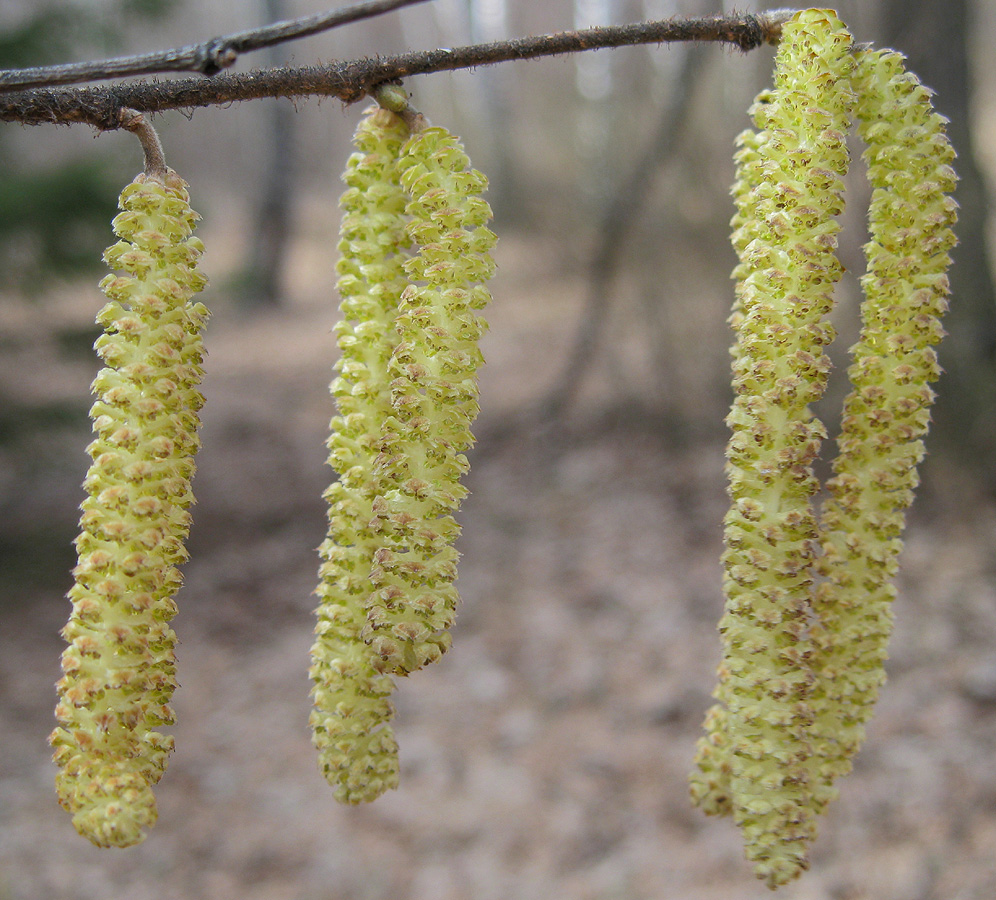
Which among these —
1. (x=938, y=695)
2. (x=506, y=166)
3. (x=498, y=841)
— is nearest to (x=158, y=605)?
(x=498, y=841)

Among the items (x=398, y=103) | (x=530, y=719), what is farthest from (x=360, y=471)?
(x=530, y=719)

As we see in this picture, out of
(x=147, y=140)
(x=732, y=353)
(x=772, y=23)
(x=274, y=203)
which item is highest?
(x=274, y=203)

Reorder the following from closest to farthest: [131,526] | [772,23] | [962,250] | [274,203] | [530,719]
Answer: [131,526]
[772,23]
[530,719]
[962,250]
[274,203]

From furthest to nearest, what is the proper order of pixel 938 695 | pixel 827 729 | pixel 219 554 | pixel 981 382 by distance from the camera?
pixel 219 554 < pixel 981 382 < pixel 938 695 < pixel 827 729

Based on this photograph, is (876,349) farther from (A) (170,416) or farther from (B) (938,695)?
(B) (938,695)

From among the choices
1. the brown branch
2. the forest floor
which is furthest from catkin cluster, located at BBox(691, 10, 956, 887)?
the forest floor

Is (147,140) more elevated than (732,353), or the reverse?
(147,140)

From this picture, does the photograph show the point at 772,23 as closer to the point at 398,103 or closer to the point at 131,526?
the point at 398,103
